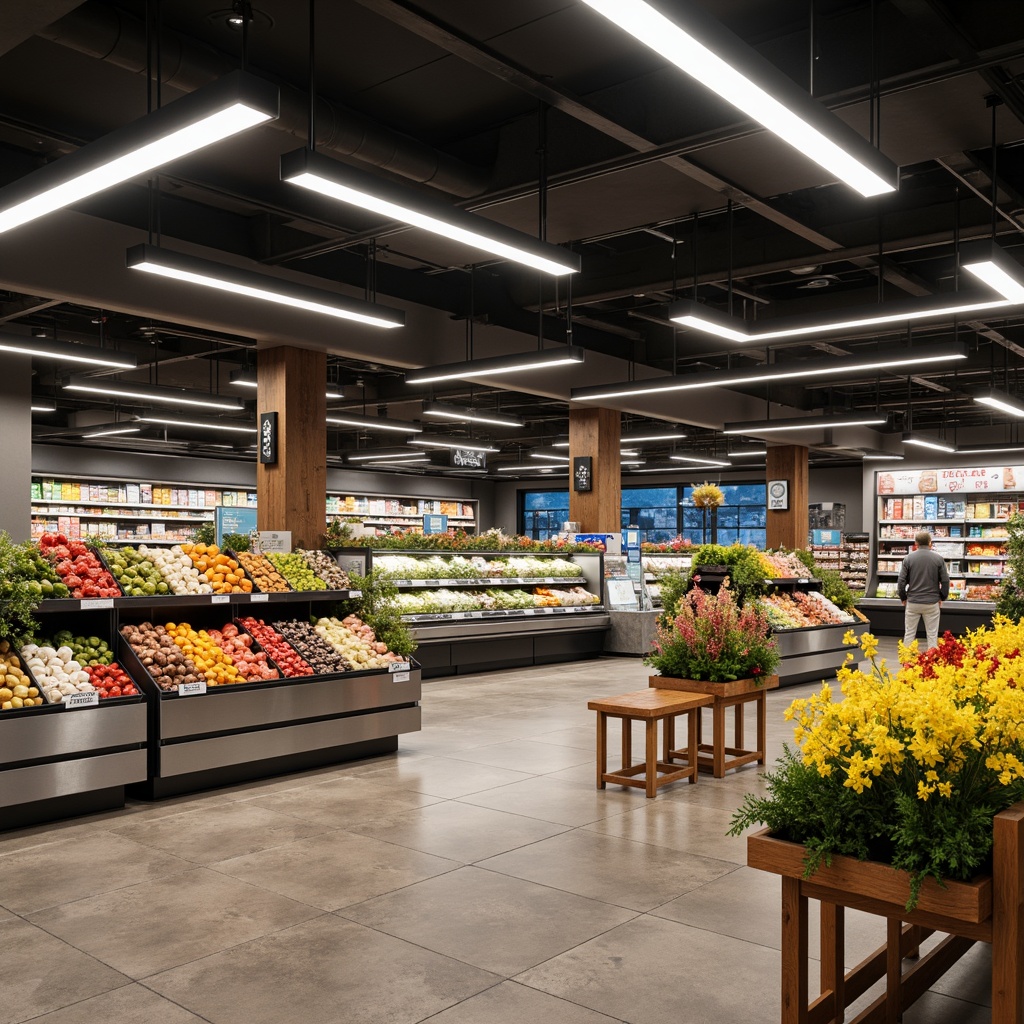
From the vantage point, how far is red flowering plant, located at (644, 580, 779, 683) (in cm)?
632

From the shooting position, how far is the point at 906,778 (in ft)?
8.02

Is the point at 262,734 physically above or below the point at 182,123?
below

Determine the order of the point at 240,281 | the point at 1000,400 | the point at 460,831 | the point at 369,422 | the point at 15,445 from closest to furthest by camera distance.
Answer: the point at 460,831
the point at 240,281
the point at 15,445
the point at 1000,400
the point at 369,422

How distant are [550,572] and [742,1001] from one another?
10039 millimetres

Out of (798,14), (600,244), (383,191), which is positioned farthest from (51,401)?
(798,14)

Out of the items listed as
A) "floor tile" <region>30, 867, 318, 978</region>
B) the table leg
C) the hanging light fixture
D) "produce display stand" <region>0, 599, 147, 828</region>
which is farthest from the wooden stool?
the hanging light fixture

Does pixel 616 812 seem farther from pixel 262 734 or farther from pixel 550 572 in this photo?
pixel 550 572

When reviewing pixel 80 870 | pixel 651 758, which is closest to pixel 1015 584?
pixel 651 758

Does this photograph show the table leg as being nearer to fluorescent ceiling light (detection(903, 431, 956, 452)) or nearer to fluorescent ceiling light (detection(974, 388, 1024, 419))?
fluorescent ceiling light (detection(974, 388, 1024, 419))

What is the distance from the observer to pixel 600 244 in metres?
10.1

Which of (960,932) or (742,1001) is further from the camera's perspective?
(742,1001)

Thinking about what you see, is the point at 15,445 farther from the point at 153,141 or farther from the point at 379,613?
the point at 153,141

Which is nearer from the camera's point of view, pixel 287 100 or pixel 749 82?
pixel 749 82

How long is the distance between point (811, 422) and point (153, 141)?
36.2ft
